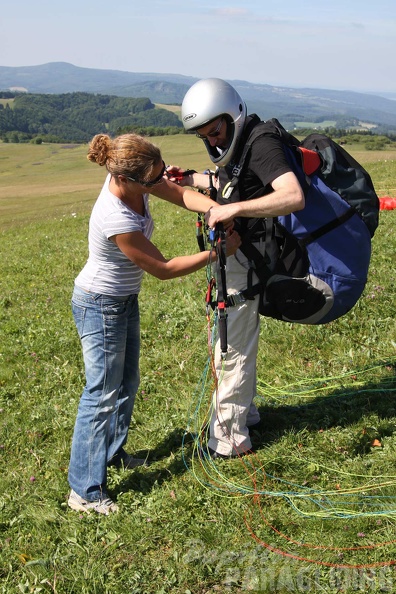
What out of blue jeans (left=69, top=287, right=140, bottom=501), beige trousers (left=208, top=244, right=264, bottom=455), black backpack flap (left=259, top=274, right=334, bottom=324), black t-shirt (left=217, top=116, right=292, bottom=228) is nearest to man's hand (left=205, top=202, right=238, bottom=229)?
black t-shirt (left=217, top=116, right=292, bottom=228)

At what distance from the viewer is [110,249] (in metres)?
4.68

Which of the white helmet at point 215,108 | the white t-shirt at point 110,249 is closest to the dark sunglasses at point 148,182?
the white t-shirt at point 110,249

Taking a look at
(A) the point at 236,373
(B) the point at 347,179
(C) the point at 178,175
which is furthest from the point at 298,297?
(C) the point at 178,175

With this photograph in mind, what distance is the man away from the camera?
4168mm

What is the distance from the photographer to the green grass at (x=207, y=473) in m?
4.18

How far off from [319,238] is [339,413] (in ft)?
6.68

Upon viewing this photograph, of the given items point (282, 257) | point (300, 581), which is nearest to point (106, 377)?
point (282, 257)

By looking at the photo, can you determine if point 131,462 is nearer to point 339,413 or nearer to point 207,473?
point 207,473

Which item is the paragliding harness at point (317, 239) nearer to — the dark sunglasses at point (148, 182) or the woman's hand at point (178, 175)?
the dark sunglasses at point (148, 182)

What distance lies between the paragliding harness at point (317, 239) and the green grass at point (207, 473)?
1.41 meters

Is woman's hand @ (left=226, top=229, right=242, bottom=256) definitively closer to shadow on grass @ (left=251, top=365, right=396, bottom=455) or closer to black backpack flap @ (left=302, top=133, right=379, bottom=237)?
black backpack flap @ (left=302, top=133, right=379, bottom=237)

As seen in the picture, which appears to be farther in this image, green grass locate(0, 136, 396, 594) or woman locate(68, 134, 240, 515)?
woman locate(68, 134, 240, 515)

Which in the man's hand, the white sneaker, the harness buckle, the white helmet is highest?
the white helmet

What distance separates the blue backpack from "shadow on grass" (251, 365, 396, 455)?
4.27 ft
